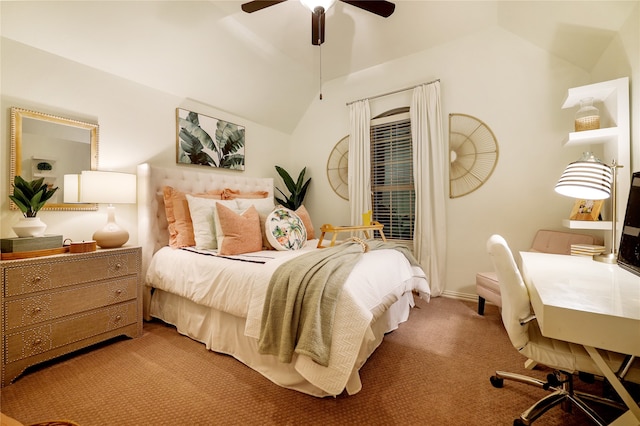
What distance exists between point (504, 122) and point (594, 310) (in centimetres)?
276

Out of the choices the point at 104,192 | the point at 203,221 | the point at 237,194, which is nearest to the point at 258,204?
the point at 237,194

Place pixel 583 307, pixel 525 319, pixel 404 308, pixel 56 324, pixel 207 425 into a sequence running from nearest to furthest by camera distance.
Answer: pixel 583 307
pixel 525 319
pixel 207 425
pixel 56 324
pixel 404 308

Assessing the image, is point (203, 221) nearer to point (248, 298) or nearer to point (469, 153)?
point (248, 298)

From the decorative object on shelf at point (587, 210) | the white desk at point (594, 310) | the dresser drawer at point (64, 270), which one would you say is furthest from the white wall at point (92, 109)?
the decorative object on shelf at point (587, 210)

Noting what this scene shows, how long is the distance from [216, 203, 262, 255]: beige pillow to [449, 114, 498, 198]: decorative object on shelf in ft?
7.86

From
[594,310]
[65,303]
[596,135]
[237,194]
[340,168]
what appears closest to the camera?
[594,310]

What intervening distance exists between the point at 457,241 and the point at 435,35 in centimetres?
243

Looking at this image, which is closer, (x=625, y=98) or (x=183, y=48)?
(x=625, y=98)

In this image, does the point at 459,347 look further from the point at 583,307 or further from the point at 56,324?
the point at 56,324

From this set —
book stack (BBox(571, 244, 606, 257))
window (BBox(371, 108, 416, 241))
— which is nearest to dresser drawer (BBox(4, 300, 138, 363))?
window (BBox(371, 108, 416, 241))

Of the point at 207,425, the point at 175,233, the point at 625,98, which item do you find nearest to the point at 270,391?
the point at 207,425

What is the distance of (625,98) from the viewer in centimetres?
184

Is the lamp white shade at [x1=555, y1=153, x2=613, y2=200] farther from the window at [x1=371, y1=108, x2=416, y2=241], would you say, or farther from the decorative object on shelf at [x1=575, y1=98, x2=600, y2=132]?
the window at [x1=371, y1=108, x2=416, y2=241]

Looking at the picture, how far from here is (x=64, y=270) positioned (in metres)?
1.84
